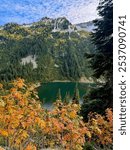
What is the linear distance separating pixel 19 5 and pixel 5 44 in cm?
12734

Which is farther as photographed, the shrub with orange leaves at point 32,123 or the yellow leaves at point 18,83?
the yellow leaves at point 18,83

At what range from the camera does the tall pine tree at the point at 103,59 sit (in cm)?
685

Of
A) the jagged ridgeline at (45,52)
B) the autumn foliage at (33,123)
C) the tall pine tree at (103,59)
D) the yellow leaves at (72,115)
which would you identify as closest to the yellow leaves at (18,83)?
the autumn foliage at (33,123)

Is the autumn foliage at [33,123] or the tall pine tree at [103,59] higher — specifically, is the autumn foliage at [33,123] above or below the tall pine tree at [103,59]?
below

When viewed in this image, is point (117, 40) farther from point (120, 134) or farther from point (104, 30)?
point (104, 30)

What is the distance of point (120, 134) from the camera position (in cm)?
330

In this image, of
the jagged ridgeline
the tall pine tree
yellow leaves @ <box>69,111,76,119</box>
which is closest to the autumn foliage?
yellow leaves @ <box>69,111,76,119</box>

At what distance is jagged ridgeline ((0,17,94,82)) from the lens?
96.6 meters

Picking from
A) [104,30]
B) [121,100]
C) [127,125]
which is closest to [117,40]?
[121,100]

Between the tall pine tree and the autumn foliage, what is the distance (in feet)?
5.96

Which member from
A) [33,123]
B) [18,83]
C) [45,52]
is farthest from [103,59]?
[45,52]

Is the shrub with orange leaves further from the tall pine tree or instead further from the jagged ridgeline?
the jagged ridgeline

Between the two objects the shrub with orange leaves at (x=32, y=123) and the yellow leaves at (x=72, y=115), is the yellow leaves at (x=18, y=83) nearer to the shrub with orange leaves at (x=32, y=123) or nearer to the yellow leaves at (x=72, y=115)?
the shrub with orange leaves at (x=32, y=123)

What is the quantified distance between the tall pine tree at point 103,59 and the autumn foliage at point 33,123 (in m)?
1.82
